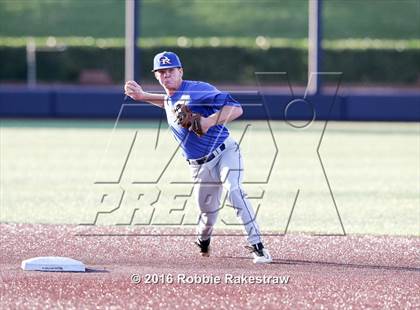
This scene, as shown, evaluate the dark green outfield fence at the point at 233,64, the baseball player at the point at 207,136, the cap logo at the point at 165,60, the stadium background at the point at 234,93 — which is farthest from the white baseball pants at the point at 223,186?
the dark green outfield fence at the point at 233,64

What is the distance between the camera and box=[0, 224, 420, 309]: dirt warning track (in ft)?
24.7

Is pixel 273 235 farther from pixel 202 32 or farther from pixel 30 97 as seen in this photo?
pixel 202 32

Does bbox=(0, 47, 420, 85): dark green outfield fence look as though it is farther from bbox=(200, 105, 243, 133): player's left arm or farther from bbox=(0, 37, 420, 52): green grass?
bbox=(200, 105, 243, 133): player's left arm

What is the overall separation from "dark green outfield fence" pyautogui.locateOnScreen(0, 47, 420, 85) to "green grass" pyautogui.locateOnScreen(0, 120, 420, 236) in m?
17.5

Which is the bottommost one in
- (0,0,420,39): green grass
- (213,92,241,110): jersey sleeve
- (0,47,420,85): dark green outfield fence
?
(0,0,420,39): green grass

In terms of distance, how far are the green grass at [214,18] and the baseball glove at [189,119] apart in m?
44.1

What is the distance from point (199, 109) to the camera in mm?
9195

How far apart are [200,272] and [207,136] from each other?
126 centimetres

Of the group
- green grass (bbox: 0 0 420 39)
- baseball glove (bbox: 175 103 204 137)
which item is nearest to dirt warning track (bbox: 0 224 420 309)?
baseball glove (bbox: 175 103 204 137)

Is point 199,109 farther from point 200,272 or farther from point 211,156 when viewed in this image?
point 200,272

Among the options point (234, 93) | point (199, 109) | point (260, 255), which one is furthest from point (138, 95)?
point (234, 93)

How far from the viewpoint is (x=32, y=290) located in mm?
7750

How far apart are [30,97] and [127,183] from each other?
13916 millimetres

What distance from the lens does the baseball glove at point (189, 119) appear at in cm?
893
